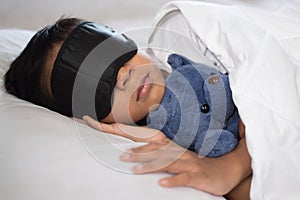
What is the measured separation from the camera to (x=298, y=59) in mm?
826

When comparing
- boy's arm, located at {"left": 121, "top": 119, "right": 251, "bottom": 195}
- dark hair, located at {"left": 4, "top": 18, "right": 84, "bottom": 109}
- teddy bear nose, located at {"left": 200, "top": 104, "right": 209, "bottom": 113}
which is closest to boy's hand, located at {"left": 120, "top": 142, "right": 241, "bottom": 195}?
boy's arm, located at {"left": 121, "top": 119, "right": 251, "bottom": 195}

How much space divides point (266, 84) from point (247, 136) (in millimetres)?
100

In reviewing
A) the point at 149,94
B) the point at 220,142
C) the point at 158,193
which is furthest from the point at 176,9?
the point at 158,193

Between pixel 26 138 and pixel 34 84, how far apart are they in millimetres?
180

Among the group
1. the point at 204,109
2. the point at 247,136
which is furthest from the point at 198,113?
the point at 247,136

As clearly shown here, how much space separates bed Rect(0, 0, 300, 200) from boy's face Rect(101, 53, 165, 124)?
11 cm

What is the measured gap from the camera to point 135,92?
2.71 ft

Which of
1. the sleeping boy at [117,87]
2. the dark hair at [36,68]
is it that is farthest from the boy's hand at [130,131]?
the dark hair at [36,68]

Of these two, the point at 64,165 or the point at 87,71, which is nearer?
the point at 64,165

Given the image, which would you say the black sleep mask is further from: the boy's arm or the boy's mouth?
the boy's arm

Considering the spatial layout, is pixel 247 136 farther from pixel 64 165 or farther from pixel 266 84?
pixel 64 165

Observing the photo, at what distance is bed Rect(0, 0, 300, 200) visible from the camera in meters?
0.61

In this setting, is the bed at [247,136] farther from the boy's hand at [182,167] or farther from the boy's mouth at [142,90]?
the boy's mouth at [142,90]

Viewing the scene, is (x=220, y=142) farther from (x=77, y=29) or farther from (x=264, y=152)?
(x=77, y=29)
